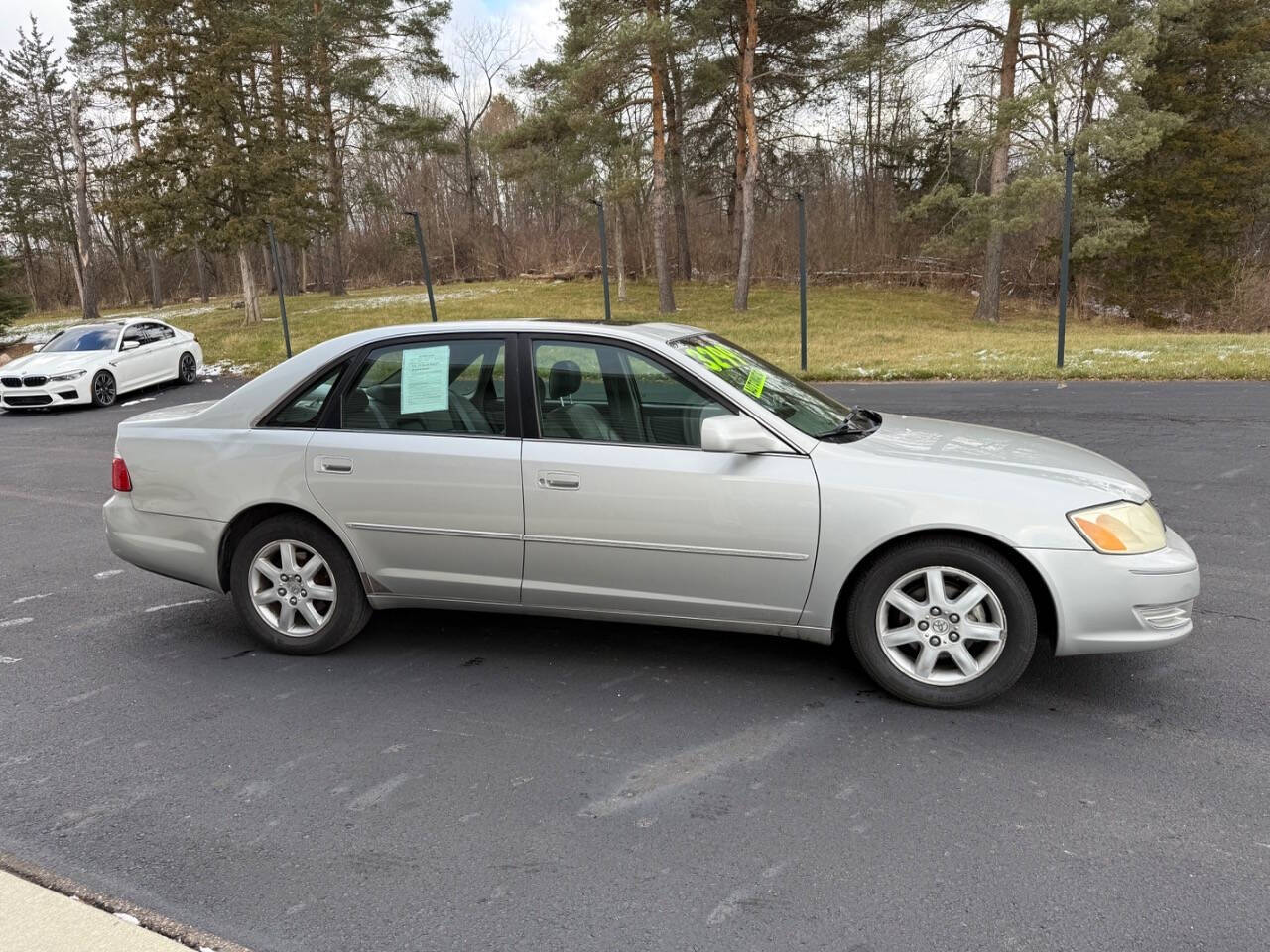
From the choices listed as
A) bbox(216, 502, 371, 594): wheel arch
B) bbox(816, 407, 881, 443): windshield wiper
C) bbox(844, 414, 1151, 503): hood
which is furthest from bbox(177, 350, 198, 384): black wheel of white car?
bbox(844, 414, 1151, 503): hood

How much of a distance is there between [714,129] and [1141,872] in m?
35.0

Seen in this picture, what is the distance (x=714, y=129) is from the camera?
3425cm

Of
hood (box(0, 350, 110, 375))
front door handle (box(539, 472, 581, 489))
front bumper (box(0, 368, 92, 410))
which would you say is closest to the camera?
front door handle (box(539, 472, 581, 489))

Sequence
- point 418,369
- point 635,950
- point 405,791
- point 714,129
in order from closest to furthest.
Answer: point 635,950, point 405,791, point 418,369, point 714,129

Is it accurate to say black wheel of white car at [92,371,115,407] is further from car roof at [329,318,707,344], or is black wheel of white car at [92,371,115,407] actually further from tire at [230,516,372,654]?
car roof at [329,318,707,344]

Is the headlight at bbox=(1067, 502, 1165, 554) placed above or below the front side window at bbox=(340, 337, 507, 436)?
below

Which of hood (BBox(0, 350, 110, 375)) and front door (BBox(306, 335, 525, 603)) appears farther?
hood (BBox(0, 350, 110, 375))

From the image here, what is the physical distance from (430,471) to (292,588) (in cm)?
97

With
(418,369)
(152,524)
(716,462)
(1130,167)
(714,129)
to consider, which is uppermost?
(714,129)

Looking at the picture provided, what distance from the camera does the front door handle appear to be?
12.1ft

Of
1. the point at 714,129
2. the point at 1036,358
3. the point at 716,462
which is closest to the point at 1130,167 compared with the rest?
the point at 714,129

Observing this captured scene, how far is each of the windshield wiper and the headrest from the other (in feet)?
3.60

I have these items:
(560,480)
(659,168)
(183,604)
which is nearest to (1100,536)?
(560,480)

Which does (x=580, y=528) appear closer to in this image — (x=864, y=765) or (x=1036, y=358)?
(x=864, y=765)
